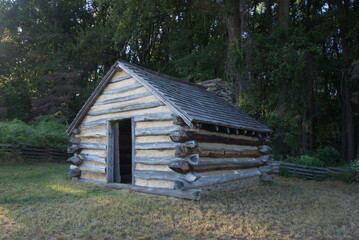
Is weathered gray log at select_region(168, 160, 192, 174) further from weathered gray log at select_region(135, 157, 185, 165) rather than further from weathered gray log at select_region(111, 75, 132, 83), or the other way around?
weathered gray log at select_region(111, 75, 132, 83)

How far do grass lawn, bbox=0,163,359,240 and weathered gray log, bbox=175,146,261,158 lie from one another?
98 centimetres

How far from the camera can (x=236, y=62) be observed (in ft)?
53.9

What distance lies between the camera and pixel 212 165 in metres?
8.78

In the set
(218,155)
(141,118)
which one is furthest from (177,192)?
(141,118)

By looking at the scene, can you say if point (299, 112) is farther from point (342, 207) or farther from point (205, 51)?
point (342, 207)

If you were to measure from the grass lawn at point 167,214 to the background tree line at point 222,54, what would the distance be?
24.7 ft

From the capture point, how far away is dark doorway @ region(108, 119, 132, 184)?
1020 centimetres

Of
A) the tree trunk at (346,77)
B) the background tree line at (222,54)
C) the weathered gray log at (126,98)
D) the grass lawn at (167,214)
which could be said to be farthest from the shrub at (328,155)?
the weathered gray log at (126,98)

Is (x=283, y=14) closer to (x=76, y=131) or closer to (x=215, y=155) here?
(x=215, y=155)

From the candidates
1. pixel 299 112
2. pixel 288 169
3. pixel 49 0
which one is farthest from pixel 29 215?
pixel 49 0

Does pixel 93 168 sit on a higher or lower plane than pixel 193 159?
lower

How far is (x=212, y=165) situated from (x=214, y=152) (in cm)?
38

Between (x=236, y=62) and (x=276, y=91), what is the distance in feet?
8.21

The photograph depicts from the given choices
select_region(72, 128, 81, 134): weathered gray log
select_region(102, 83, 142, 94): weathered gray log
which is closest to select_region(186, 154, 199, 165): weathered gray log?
select_region(102, 83, 142, 94): weathered gray log
